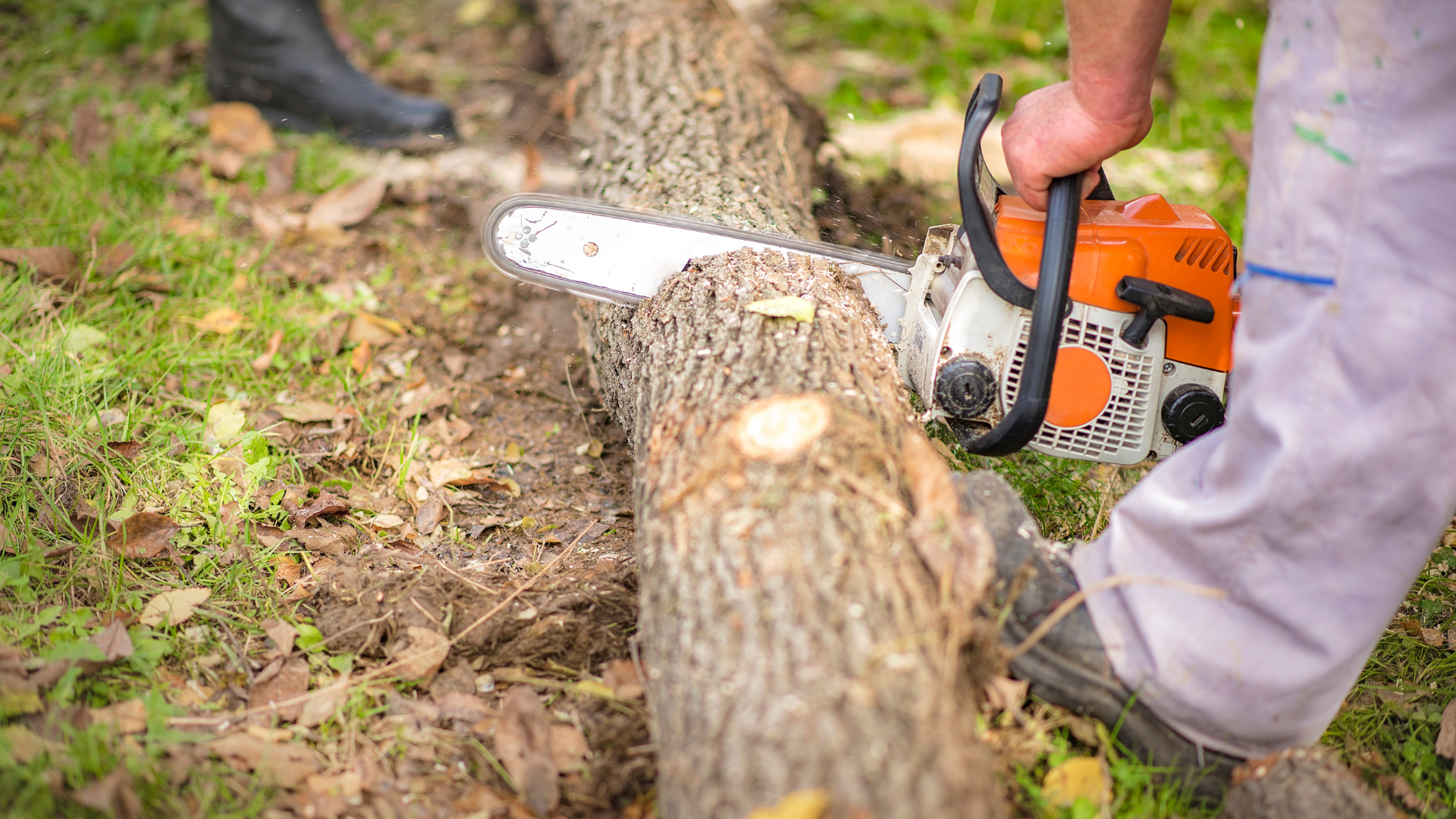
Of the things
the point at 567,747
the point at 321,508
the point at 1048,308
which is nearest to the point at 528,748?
the point at 567,747

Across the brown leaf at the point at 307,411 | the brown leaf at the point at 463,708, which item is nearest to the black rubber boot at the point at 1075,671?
the brown leaf at the point at 463,708

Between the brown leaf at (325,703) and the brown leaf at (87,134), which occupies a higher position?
the brown leaf at (87,134)

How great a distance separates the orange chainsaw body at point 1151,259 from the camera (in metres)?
1.91

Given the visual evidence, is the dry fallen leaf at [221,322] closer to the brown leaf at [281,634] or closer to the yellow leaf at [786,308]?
the brown leaf at [281,634]

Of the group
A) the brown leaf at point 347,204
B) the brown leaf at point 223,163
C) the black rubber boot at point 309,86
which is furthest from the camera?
the black rubber boot at point 309,86

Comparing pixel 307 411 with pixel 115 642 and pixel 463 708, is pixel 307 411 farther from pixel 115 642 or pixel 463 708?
pixel 463 708

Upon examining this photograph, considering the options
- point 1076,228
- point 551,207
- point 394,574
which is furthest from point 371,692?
point 1076,228

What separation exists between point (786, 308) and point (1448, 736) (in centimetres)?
161

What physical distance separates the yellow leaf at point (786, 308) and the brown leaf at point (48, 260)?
222 centimetres

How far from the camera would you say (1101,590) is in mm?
1649

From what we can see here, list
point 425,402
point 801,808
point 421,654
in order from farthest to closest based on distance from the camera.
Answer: point 425,402, point 421,654, point 801,808

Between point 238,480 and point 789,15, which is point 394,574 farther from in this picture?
point 789,15

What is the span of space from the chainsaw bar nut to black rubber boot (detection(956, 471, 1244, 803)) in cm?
36

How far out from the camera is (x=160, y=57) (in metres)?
4.41
